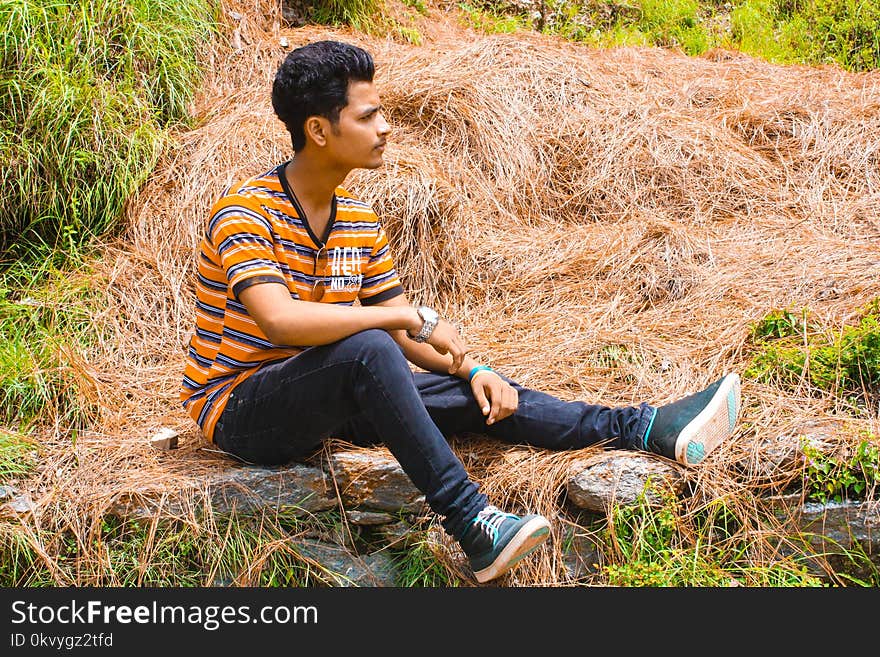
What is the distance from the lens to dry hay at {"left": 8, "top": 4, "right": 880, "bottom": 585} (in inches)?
114

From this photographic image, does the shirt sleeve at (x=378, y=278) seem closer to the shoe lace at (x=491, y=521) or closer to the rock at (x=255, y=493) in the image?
the rock at (x=255, y=493)

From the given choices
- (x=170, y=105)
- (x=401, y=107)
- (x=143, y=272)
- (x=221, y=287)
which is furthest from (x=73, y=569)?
(x=401, y=107)

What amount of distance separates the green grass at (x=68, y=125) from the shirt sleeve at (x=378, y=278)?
1667mm

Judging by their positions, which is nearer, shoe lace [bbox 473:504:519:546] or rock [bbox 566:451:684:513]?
shoe lace [bbox 473:504:519:546]

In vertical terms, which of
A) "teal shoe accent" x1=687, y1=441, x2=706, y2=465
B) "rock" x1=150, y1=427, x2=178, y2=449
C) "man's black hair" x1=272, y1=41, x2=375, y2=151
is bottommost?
"teal shoe accent" x1=687, y1=441, x2=706, y2=465

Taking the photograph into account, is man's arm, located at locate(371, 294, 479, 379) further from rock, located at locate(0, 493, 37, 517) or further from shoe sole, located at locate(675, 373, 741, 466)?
rock, located at locate(0, 493, 37, 517)

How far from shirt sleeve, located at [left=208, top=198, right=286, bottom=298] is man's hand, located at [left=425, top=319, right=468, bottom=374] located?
17.9 inches

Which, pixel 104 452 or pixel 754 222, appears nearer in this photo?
pixel 104 452

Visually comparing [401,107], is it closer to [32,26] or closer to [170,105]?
[170,105]

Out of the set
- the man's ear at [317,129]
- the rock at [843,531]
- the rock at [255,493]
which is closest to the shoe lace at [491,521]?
the rock at [255,493]

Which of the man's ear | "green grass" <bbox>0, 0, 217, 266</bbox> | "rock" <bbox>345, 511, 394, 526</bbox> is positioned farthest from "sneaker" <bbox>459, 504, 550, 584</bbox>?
"green grass" <bbox>0, 0, 217, 266</bbox>

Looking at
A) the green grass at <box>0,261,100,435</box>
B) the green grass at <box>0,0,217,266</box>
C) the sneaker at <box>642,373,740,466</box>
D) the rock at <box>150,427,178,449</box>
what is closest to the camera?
the sneaker at <box>642,373,740,466</box>

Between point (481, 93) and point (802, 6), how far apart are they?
3.70 metres

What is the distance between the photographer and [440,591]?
100 inches
